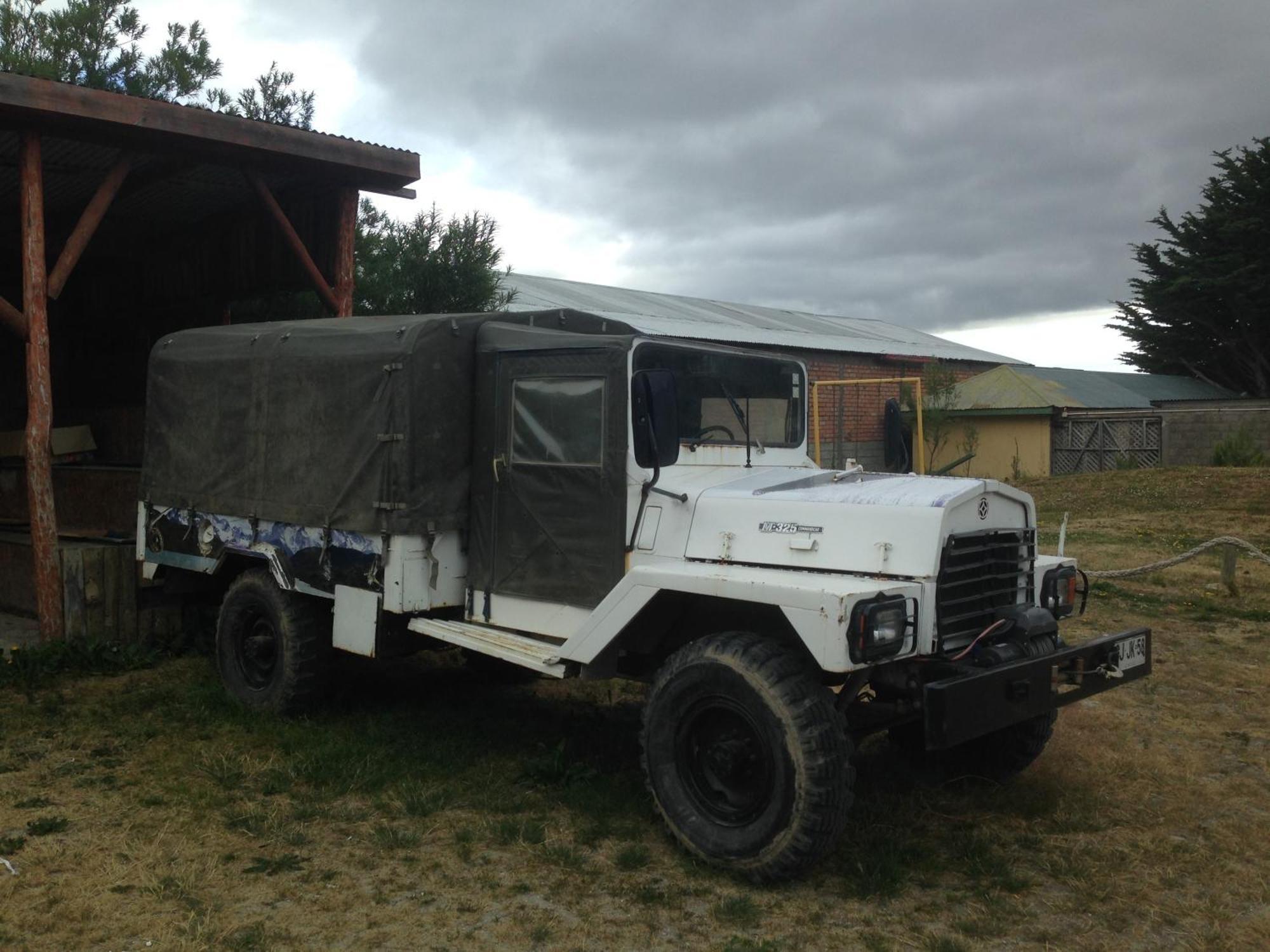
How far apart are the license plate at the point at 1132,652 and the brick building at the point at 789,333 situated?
1236 cm

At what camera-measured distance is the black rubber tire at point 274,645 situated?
6328 mm

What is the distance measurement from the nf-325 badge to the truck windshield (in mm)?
748

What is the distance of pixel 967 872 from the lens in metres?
4.40

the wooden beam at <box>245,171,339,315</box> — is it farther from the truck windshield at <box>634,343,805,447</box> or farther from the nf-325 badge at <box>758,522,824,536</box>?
the nf-325 badge at <box>758,522,824,536</box>

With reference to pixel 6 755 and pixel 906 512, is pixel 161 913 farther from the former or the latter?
pixel 906 512

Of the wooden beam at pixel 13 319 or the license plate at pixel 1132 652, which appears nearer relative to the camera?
the license plate at pixel 1132 652

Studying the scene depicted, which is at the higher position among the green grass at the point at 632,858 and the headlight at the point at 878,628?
the headlight at the point at 878,628

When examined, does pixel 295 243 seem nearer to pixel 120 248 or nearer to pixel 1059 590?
pixel 120 248

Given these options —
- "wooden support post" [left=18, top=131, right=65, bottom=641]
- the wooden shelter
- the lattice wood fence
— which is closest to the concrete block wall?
the lattice wood fence

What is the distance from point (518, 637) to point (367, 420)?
1481 mm

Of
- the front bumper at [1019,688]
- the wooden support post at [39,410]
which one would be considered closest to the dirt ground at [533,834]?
the front bumper at [1019,688]

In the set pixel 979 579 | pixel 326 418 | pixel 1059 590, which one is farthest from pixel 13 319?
pixel 1059 590

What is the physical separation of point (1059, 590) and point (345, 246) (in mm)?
7203

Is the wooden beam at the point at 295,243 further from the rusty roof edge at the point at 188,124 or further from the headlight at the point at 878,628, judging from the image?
the headlight at the point at 878,628
